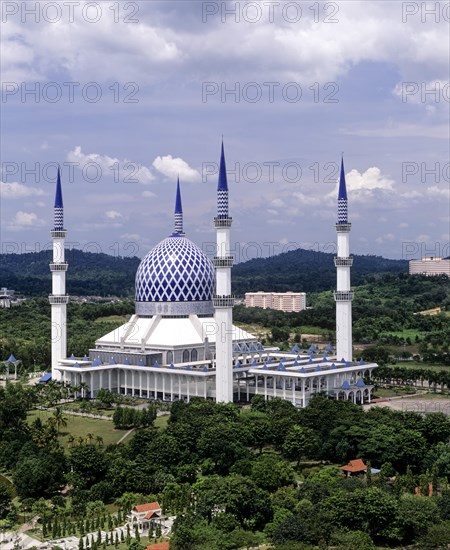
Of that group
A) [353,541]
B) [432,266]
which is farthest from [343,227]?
[432,266]

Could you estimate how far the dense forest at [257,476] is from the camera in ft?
85.1

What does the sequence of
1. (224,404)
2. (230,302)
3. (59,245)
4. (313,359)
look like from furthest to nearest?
(59,245), (313,359), (230,302), (224,404)

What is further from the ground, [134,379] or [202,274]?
[202,274]

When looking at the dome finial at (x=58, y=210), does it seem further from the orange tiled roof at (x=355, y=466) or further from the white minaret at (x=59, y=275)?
the orange tiled roof at (x=355, y=466)

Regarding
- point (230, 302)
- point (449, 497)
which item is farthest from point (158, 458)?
point (230, 302)

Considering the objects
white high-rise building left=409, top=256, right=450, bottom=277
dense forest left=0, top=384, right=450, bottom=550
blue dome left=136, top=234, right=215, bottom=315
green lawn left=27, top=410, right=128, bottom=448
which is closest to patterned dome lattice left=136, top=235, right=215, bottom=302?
blue dome left=136, top=234, right=215, bottom=315

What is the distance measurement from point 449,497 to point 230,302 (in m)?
19.6

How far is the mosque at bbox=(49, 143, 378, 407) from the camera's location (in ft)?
149

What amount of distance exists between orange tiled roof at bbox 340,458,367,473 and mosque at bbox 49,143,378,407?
11895mm

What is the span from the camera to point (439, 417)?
1443 inches

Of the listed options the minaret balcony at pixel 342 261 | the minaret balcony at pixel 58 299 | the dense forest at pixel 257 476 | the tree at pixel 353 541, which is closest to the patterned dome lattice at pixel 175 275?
the minaret balcony at pixel 58 299

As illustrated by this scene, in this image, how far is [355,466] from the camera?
3303 cm

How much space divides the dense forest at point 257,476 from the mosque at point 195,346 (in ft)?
18.4

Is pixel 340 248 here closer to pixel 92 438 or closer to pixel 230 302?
pixel 230 302
